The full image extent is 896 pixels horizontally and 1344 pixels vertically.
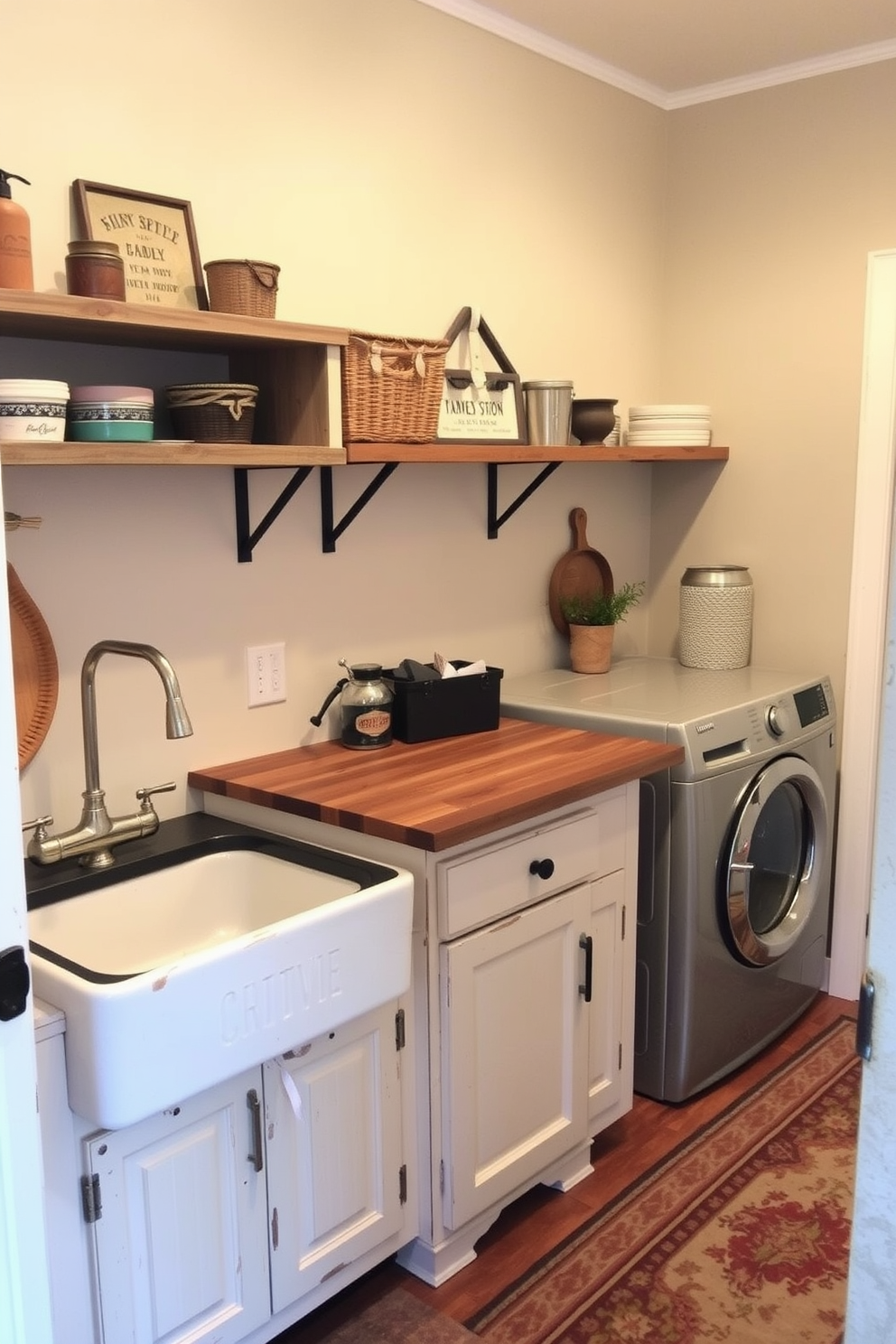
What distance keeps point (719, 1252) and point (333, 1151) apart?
2.75 feet

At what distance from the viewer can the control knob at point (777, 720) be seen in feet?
8.91

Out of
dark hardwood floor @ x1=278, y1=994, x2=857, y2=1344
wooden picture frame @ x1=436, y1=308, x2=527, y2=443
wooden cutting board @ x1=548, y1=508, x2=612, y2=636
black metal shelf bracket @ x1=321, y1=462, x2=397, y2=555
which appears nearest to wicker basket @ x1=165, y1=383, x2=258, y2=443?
black metal shelf bracket @ x1=321, y1=462, x2=397, y2=555

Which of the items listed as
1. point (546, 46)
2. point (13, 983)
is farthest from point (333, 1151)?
point (546, 46)

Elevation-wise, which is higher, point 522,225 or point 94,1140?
point 522,225

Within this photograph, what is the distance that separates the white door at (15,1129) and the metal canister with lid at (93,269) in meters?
0.78

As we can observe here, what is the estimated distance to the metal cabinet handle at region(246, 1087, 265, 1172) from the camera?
169 cm

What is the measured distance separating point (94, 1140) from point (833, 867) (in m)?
2.23

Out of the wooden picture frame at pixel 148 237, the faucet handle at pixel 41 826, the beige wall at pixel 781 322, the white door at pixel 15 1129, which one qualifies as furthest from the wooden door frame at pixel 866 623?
the white door at pixel 15 1129

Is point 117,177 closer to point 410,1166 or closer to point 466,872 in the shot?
point 466,872

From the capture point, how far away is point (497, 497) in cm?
285

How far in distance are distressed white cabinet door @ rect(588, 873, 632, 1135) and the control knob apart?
60 centimetres

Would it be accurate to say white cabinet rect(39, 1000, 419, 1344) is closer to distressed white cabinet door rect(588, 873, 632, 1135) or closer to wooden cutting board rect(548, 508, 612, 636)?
distressed white cabinet door rect(588, 873, 632, 1135)

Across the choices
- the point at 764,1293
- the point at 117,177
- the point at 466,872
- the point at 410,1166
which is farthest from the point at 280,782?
the point at 764,1293

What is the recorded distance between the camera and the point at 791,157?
9.96 feet
